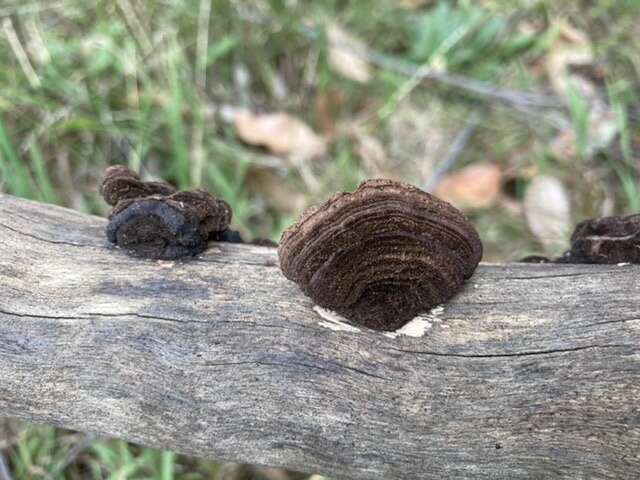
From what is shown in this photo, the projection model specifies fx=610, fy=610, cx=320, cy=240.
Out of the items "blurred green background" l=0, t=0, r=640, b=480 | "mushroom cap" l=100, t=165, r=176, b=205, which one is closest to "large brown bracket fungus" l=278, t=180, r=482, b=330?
"mushroom cap" l=100, t=165, r=176, b=205

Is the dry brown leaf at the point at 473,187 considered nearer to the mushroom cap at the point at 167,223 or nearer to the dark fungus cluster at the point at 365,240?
the dark fungus cluster at the point at 365,240

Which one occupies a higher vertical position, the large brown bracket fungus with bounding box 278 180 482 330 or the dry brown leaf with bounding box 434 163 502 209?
the dry brown leaf with bounding box 434 163 502 209

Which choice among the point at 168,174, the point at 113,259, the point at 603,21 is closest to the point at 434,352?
the point at 113,259

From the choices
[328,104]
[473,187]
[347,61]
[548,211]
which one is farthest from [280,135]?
[548,211]

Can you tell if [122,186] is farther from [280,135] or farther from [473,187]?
[473,187]

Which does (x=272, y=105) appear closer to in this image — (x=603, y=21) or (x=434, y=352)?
(x=603, y=21)

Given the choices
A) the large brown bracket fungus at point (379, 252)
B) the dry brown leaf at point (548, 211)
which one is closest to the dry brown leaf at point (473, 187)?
the dry brown leaf at point (548, 211)

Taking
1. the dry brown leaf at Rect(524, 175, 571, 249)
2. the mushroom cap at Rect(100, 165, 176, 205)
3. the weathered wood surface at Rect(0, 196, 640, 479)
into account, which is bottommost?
the weathered wood surface at Rect(0, 196, 640, 479)

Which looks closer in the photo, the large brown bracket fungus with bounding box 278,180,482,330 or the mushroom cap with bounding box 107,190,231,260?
the large brown bracket fungus with bounding box 278,180,482,330

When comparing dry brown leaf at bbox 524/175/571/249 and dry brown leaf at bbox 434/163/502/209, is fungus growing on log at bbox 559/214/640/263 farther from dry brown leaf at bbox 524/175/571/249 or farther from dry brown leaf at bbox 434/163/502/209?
dry brown leaf at bbox 434/163/502/209

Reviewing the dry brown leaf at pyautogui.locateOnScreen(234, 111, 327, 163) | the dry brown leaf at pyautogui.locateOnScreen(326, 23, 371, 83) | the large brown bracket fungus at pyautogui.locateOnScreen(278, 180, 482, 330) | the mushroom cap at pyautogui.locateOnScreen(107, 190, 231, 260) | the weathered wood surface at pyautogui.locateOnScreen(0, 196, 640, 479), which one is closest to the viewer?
the large brown bracket fungus at pyautogui.locateOnScreen(278, 180, 482, 330)
